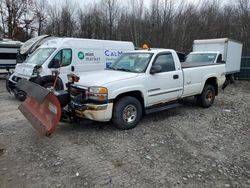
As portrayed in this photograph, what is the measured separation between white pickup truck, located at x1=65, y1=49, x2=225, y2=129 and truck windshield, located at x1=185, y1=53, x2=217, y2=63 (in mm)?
5817

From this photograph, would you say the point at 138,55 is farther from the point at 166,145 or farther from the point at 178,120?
the point at 166,145

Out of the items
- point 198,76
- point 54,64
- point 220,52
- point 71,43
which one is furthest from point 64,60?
point 220,52

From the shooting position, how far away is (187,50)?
24953mm

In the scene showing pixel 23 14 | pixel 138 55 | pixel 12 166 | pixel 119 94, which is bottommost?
pixel 12 166

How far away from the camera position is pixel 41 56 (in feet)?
29.5

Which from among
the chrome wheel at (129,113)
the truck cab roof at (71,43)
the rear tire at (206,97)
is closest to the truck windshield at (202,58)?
the rear tire at (206,97)

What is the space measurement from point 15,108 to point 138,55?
174 inches

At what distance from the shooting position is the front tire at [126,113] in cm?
533

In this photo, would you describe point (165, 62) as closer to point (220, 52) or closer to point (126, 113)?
point (126, 113)

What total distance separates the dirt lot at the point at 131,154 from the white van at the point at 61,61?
2.33m

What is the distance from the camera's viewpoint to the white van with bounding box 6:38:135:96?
8.42 m

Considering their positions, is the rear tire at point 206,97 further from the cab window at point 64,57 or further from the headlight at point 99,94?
the cab window at point 64,57

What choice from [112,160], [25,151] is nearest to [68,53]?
[25,151]

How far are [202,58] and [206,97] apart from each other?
5963 mm
